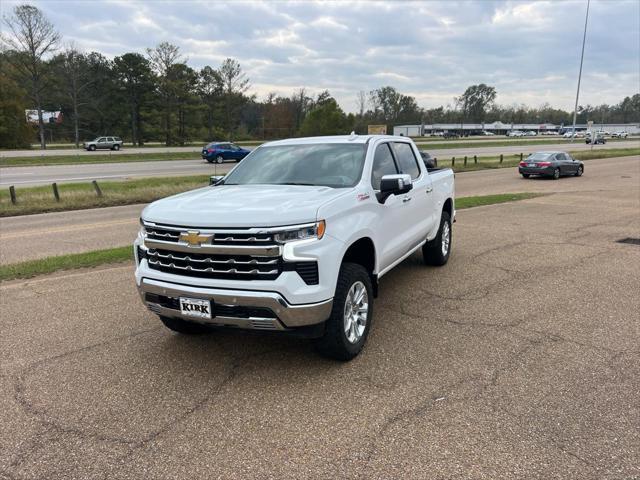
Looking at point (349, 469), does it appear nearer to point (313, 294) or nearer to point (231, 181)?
point (313, 294)

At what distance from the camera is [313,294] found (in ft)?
11.7

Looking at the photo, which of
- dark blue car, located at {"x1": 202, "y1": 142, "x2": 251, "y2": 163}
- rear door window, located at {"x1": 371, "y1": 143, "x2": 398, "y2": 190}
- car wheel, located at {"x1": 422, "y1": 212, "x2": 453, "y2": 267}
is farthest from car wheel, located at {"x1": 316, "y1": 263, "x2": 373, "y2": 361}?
dark blue car, located at {"x1": 202, "y1": 142, "x2": 251, "y2": 163}

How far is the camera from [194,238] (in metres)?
3.63

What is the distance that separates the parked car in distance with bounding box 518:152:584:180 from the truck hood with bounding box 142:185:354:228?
23236 mm

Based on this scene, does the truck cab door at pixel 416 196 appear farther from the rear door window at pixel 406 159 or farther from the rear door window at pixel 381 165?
the rear door window at pixel 381 165

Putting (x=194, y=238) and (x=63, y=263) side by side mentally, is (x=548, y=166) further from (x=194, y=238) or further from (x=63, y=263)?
(x=194, y=238)

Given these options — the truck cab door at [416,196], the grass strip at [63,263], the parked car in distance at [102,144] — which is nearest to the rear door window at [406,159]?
the truck cab door at [416,196]

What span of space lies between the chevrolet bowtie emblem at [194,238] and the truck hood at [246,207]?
0.06 meters

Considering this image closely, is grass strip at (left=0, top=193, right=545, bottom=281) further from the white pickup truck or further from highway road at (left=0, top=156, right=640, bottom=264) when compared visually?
the white pickup truck

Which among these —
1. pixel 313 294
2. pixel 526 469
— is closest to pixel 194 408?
pixel 313 294

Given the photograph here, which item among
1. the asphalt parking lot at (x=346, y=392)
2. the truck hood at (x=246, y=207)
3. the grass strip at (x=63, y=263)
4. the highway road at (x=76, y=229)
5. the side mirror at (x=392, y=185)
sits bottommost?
the highway road at (x=76, y=229)

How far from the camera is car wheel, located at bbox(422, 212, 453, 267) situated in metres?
7.05

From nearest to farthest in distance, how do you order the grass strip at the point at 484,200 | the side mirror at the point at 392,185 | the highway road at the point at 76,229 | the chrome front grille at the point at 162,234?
the chrome front grille at the point at 162,234
the side mirror at the point at 392,185
the highway road at the point at 76,229
the grass strip at the point at 484,200

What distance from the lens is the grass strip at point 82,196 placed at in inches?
608
